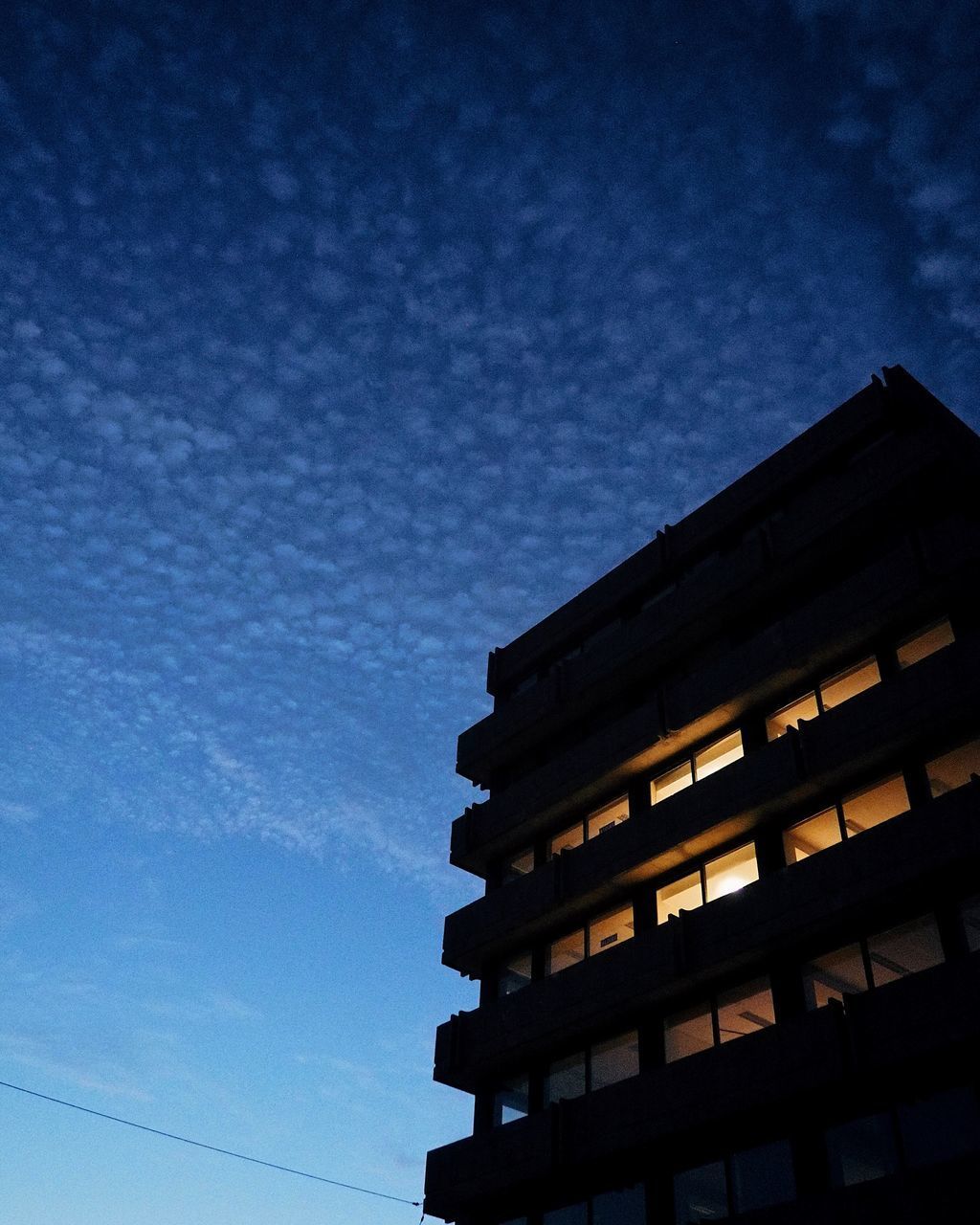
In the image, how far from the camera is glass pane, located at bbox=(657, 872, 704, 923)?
24.6 m

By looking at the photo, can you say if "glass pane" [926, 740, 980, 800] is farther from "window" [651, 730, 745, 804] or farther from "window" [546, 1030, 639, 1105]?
"window" [546, 1030, 639, 1105]

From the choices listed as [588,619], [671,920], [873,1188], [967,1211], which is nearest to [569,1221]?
[671,920]

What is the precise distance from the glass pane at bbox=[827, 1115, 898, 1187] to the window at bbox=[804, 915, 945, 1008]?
84.8 inches

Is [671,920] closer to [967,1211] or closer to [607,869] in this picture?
[607,869]

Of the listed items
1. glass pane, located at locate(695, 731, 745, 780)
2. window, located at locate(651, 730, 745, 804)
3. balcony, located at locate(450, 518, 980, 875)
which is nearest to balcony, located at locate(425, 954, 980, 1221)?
window, located at locate(651, 730, 745, 804)

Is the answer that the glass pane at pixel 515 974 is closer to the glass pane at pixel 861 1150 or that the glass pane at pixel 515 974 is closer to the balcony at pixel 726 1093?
the balcony at pixel 726 1093

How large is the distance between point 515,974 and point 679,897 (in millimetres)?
5827

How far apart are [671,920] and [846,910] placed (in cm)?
406

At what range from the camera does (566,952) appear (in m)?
27.2

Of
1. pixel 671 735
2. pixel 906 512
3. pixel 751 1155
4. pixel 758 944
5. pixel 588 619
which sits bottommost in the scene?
pixel 751 1155

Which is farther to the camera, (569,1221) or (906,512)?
(906,512)

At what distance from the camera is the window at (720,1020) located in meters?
21.6

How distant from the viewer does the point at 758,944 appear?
70.2ft

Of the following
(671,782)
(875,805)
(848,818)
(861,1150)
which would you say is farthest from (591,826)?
(861,1150)
